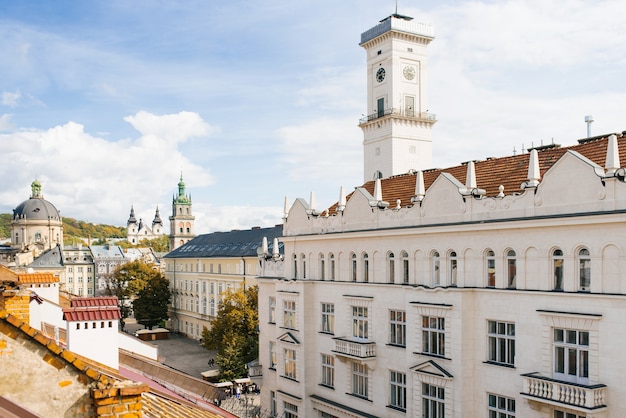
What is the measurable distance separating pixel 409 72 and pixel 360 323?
31.0m

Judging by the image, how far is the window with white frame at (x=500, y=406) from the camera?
75.7 ft

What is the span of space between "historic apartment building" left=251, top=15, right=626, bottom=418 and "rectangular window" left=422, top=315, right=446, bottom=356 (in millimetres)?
59

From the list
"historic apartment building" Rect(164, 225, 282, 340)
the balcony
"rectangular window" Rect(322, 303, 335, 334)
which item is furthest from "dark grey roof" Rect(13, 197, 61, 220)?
the balcony

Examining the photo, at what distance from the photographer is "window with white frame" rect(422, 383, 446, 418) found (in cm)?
2545

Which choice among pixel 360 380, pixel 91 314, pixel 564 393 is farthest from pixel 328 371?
pixel 91 314

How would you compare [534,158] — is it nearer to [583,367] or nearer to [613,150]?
[613,150]

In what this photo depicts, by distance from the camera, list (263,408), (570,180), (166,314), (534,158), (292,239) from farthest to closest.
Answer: (166,314), (263,408), (292,239), (534,158), (570,180)

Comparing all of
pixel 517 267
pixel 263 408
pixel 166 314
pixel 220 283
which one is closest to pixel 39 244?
pixel 166 314

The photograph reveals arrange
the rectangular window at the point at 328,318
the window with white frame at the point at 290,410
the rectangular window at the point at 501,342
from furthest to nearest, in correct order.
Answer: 1. the window with white frame at the point at 290,410
2. the rectangular window at the point at 328,318
3. the rectangular window at the point at 501,342

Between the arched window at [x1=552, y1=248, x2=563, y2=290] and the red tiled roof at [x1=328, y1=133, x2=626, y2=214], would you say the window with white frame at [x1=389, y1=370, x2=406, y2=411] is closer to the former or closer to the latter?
the red tiled roof at [x1=328, y1=133, x2=626, y2=214]

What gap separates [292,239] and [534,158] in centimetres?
1716

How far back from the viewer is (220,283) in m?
77.1

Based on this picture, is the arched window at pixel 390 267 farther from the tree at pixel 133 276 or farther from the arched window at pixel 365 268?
the tree at pixel 133 276

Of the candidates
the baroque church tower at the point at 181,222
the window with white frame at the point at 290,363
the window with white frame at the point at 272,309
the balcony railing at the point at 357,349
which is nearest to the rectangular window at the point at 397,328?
the balcony railing at the point at 357,349
